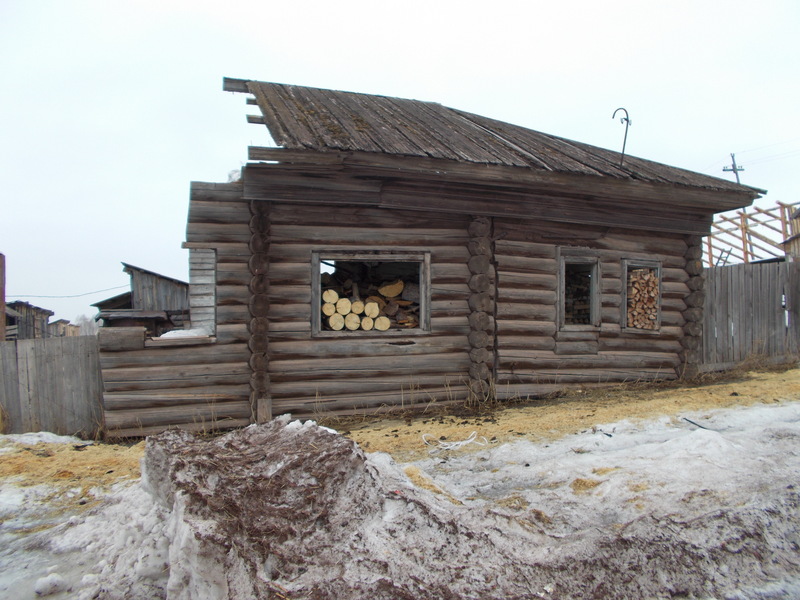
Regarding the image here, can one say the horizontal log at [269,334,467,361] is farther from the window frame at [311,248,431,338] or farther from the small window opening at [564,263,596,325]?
the small window opening at [564,263,596,325]

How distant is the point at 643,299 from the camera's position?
8258 millimetres

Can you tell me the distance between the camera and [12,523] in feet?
11.6

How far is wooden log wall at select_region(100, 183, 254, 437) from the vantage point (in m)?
5.88

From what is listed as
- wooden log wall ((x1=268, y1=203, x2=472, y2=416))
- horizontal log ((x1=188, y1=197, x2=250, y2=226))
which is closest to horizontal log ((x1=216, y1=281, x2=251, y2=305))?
wooden log wall ((x1=268, y1=203, x2=472, y2=416))

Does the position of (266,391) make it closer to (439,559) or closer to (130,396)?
(130,396)

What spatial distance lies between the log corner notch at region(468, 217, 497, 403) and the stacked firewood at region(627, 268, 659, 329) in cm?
282

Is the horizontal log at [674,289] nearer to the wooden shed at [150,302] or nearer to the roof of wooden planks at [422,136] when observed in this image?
the roof of wooden planks at [422,136]

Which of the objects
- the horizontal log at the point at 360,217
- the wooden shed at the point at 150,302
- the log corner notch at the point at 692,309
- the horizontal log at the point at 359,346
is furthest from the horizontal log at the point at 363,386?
the wooden shed at the point at 150,302

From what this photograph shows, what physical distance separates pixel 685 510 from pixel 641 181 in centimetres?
554

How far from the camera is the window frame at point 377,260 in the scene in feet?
21.1

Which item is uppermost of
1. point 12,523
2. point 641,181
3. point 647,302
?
point 641,181

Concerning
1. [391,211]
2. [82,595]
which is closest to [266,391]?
[391,211]

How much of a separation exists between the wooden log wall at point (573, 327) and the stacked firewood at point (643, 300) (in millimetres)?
148

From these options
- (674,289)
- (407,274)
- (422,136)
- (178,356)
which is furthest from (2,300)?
(674,289)
